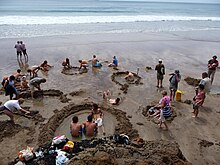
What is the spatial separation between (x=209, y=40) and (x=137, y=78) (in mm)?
18489

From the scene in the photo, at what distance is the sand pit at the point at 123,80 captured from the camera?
13.5 metres

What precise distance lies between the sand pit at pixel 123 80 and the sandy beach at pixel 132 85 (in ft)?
1.01

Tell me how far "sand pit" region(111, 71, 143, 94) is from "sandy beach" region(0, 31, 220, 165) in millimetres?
309

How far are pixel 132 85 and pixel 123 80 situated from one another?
3.12 ft

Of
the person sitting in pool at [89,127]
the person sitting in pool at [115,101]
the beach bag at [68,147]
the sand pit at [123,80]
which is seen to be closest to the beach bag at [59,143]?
the beach bag at [68,147]

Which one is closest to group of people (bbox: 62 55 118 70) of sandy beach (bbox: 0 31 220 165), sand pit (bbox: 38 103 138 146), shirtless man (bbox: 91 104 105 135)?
sandy beach (bbox: 0 31 220 165)

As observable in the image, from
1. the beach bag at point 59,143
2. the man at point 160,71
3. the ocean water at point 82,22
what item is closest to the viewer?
the beach bag at point 59,143

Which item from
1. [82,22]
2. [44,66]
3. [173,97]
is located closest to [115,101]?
[173,97]

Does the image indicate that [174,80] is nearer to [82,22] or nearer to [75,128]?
[75,128]

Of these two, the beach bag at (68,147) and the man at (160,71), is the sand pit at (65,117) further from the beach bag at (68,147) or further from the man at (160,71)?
the man at (160,71)

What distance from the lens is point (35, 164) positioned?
21.5 ft

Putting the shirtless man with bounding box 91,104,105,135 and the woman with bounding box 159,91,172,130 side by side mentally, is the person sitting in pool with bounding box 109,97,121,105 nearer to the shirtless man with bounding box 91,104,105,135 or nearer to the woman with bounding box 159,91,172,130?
the shirtless man with bounding box 91,104,105,135

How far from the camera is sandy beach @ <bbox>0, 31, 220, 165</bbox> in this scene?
8750 mm

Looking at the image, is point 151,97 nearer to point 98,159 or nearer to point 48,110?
point 48,110
